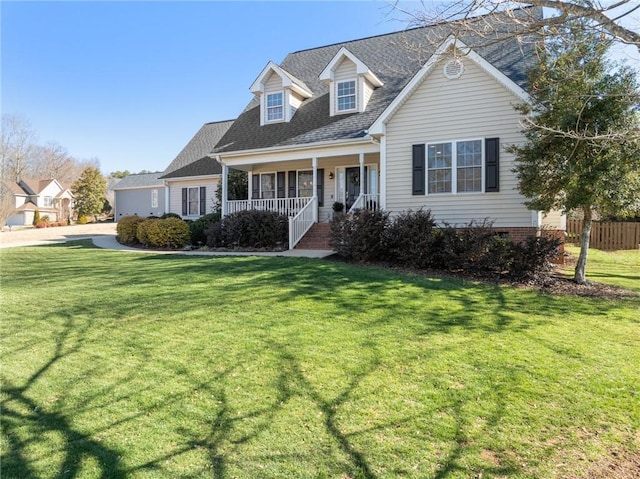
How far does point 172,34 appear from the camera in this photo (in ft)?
45.8

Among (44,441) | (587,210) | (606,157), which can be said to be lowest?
(44,441)

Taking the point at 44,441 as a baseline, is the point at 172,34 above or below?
above

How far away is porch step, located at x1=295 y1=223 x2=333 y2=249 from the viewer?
45.5 feet

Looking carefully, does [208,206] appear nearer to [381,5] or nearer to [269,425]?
[381,5]

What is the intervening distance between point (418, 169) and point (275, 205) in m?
6.40

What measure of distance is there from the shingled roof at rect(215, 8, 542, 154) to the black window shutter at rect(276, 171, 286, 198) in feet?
6.83

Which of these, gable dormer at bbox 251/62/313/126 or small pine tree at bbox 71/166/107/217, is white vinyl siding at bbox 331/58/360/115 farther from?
small pine tree at bbox 71/166/107/217

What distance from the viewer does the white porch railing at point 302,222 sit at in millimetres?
13828

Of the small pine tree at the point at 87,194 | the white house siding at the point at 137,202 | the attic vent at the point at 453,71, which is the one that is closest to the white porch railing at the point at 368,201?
the attic vent at the point at 453,71

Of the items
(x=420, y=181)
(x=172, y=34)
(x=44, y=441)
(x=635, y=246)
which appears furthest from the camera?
(x=635, y=246)

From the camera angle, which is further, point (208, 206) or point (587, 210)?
point (208, 206)

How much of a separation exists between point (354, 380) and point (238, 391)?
1.11 m

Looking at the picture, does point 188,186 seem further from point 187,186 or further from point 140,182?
point 140,182

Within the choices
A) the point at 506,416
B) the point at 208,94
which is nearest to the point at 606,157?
the point at 506,416
